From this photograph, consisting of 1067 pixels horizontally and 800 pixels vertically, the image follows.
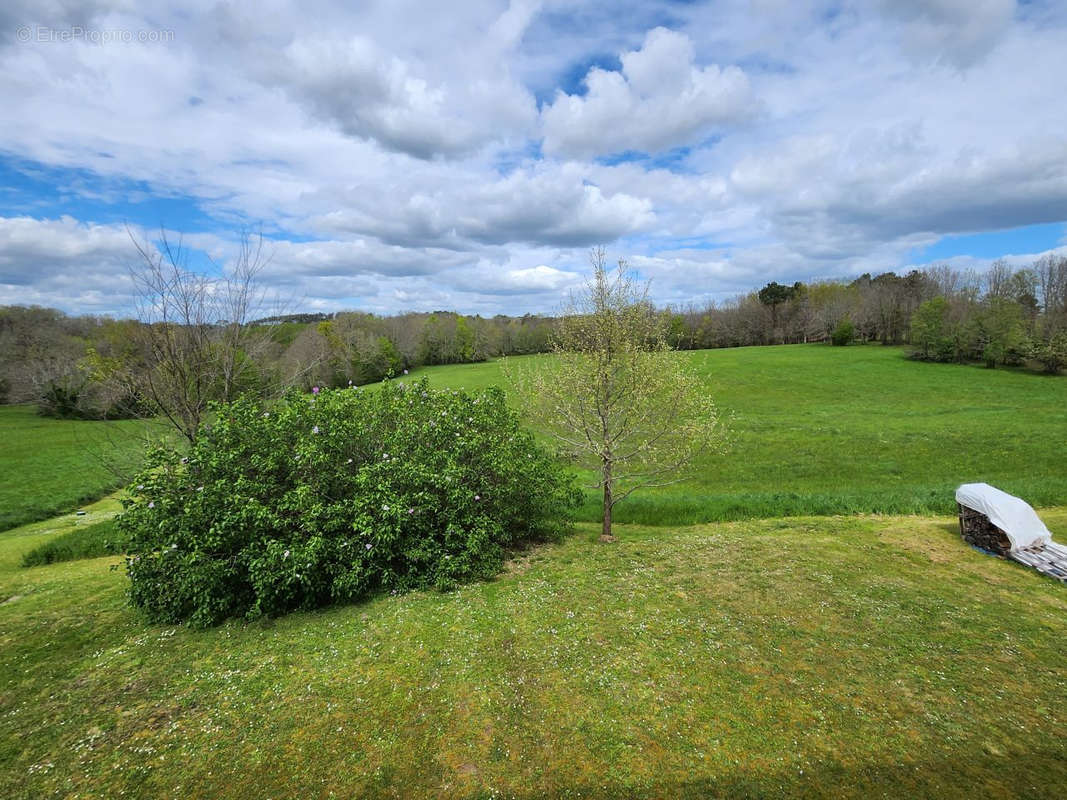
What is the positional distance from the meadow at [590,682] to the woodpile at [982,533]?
425 millimetres

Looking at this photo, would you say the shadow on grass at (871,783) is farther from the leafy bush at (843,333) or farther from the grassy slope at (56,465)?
the leafy bush at (843,333)

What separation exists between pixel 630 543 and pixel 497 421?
18.0ft

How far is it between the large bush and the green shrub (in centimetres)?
786

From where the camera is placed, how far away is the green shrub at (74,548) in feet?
49.3

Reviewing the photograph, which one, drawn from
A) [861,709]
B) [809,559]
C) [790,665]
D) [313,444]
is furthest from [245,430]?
[809,559]

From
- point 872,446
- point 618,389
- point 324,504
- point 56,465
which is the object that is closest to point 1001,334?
point 872,446

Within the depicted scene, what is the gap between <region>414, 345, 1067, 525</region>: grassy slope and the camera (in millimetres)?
17797

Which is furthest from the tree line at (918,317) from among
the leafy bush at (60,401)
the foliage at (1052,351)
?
the leafy bush at (60,401)

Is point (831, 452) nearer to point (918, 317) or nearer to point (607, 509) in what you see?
point (607, 509)

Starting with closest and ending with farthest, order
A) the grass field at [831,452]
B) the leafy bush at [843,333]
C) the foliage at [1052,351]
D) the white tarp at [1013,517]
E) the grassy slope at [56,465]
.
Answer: the white tarp at [1013,517] < the grass field at [831,452] < the grassy slope at [56,465] < the foliage at [1052,351] < the leafy bush at [843,333]

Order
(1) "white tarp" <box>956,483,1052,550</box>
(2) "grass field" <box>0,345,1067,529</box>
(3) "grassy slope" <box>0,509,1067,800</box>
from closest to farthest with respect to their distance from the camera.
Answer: (3) "grassy slope" <box>0,509,1067,800</box> < (1) "white tarp" <box>956,483,1052,550</box> < (2) "grass field" <box>0,345,1067,529</box>

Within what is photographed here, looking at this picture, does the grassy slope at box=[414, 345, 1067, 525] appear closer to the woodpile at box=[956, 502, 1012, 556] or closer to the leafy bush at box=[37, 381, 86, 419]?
the woodpile at box=[956, 502, 1012, 556]

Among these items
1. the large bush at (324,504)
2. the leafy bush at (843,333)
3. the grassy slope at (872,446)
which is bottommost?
the grassy slope at (872,446)

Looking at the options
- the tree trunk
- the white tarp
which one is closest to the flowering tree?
the tree trunk
